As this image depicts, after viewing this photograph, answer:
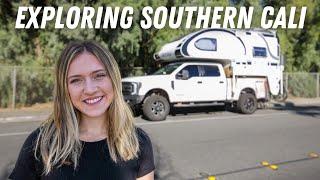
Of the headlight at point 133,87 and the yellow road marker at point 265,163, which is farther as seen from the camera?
the headlight at point 133,87

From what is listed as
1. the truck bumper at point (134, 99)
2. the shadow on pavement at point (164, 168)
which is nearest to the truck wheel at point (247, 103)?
the truck bumper at point (134, 99)

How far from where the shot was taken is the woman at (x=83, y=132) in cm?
206

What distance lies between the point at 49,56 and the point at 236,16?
12746 millimetres

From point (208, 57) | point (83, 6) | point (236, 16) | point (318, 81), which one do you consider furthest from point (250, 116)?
point (318, 81)

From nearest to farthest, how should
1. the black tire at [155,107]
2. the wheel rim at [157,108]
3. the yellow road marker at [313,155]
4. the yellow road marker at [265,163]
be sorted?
the yellow road marker at [265,163] < the yellow road marker at [313,155] < the black tire at [155,107] < the wheel rim at [157,108]

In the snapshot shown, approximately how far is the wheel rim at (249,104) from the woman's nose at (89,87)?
14.9 m

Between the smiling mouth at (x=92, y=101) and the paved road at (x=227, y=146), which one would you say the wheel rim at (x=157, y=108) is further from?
the smiling mouth at (x=92, y=101)

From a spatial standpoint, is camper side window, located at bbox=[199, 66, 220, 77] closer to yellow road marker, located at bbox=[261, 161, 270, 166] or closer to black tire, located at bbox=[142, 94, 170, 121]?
black tire, located at bbox=[142, 94, 170, 121]

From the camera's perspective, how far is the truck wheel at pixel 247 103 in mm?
16469

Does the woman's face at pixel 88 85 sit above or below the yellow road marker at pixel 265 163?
above

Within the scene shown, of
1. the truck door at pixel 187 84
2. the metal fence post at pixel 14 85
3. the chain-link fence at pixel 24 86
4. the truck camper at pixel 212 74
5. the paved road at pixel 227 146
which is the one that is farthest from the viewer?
the chain-link fence at pixel 24 86

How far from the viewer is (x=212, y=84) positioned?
15617mm

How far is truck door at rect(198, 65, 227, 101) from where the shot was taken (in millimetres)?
15352

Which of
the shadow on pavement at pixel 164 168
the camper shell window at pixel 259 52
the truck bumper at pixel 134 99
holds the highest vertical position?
the camper shell window at pixel 259 52
